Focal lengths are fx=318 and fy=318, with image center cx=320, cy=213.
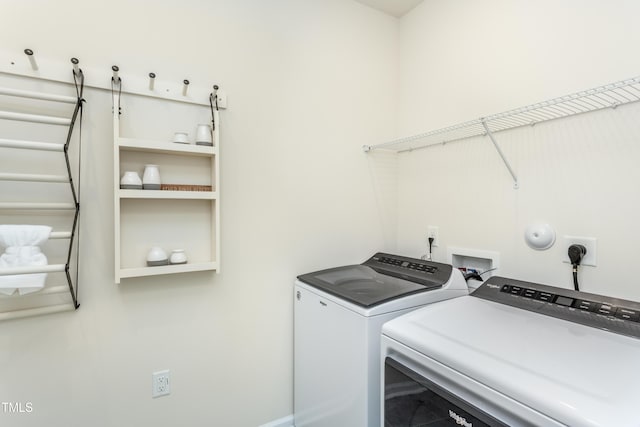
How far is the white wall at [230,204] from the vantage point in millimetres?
1279

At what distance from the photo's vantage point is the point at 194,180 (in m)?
1.51

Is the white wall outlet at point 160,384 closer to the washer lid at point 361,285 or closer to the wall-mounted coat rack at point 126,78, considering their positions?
the washer lid at point 361,285

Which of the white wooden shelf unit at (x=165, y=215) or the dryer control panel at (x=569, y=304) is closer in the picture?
the dryer control panel at (x=569, y=304)

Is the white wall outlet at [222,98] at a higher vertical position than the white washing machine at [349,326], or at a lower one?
higher

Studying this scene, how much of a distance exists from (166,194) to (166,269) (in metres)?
0.32

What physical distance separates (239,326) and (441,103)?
1.69 meters

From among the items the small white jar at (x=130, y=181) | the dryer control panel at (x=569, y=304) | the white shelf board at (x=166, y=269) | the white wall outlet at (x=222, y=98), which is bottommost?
the dryer control panel at (x=569, y=304)

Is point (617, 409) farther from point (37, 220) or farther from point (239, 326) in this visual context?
point (37, 220)

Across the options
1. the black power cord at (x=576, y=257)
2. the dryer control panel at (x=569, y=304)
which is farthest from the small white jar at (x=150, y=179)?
the black power cord at (x=576, y=257)

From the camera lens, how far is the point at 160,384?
1.45 meters

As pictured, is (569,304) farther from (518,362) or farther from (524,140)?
(524,140)

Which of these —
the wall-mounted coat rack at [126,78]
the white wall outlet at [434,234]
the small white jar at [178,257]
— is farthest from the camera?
the white wall outlet at [434,234]

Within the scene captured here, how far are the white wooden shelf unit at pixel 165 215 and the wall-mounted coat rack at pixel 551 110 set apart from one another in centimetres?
119

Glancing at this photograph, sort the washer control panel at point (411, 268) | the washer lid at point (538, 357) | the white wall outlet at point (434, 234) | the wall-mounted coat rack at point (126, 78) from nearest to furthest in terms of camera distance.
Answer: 1. the washer lid at point (538, 357)
2. the wall-mounted coat rack at point (126, 78)
3. the washer control panel at point (411, 268)
4. the white wall outlet at point (434, 234)
